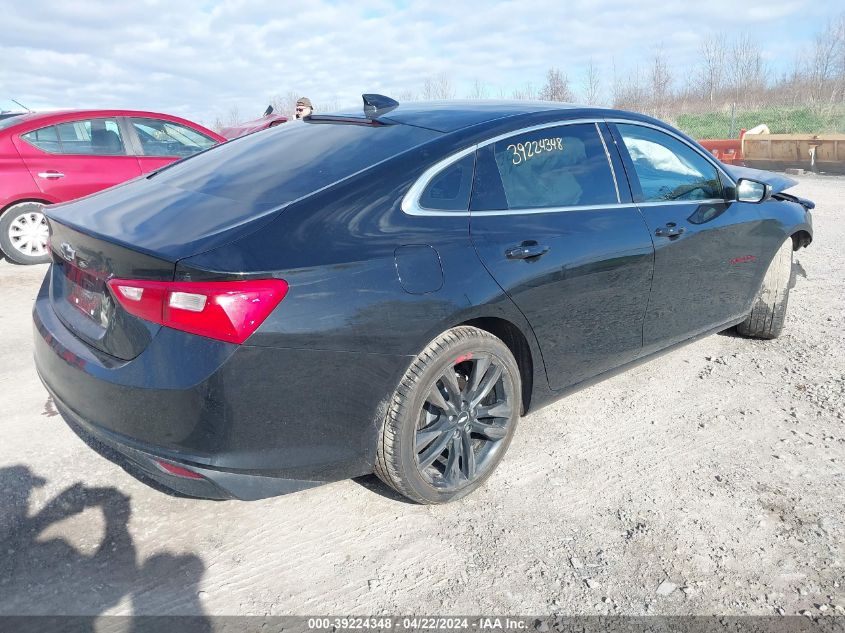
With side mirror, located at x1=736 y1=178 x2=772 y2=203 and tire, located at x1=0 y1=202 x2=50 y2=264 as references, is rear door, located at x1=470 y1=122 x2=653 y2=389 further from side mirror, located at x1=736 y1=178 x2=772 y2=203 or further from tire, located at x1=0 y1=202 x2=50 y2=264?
tire, located at x1=0 y1=202 x2=50 y2=264

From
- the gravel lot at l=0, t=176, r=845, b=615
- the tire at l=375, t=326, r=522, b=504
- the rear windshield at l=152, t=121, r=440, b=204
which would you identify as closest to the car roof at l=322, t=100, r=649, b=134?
the rear windshield at l=152, t=121, r=440, b=204

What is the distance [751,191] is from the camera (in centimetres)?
398

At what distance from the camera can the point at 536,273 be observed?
2889mm

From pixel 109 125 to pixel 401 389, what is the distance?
6.30 m

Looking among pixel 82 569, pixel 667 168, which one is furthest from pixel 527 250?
pixel 82 569

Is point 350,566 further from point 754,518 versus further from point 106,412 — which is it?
point 754,518

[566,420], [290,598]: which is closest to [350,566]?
[290,598]

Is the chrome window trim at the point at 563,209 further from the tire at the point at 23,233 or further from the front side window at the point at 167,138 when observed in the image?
the tire at the point at 23,233

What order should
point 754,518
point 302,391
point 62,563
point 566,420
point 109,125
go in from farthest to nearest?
point 109,125
point 566,420
point 754,518
point 62,563
point 302,391

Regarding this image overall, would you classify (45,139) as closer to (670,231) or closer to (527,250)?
(527,250)

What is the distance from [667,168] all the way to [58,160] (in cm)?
610

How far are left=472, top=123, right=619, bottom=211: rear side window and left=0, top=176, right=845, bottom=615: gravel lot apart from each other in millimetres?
1269

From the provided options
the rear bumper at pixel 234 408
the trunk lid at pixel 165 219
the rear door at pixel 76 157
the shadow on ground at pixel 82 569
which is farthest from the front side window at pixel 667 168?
the rear door at pixel 76 157

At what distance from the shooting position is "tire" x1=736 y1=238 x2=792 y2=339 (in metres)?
4.49
